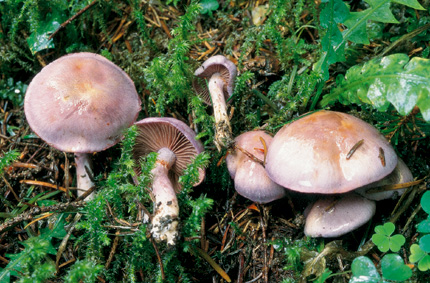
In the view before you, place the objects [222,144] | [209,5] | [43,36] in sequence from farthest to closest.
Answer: [209,5] → [43,36] → [222,144]

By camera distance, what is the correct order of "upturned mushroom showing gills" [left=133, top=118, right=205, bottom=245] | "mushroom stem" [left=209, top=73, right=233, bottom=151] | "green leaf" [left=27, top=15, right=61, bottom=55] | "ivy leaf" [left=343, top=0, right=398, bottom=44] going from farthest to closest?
"green leaf" [left=27, top=15, right=61, bottom=55]
"mushroom stem" [left=209, top=73, right=233, bottom=151]
"ivy leaf" [left=343, top=0, right=398, bottom=44]
"upturned mushroom showing gills" [left=133, top=118, right=205, bottom=245]

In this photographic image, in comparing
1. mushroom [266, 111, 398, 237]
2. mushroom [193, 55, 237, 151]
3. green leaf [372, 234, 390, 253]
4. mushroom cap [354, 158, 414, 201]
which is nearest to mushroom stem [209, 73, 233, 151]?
mushroom [193, 55, 237, 151]

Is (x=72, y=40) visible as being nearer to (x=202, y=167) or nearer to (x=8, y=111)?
(x=8, y=111)

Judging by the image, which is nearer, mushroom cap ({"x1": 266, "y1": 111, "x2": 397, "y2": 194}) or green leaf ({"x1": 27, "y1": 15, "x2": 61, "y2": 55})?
mushroom cap ({"x1": 266, "y1": 111, "x2": 397, "y2": 194})

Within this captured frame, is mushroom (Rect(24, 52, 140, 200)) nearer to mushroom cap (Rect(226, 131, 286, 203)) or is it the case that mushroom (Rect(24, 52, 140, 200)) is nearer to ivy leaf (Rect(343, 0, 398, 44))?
mushroom cap (Rect(226, 131, 286, 203))

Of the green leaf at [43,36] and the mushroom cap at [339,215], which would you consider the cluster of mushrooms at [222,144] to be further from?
the green leaf at [43,36]

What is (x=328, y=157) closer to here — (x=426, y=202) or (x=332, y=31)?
(x=426, y=202)

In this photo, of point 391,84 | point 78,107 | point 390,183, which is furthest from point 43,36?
point 390,183
